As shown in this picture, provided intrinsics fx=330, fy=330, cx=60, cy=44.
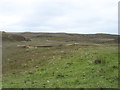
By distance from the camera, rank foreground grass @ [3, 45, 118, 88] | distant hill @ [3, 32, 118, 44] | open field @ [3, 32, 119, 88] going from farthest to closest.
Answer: distant hill @ [3, 32, 118, 44]
open field @ [3, 32, 119, 88]
foreground grass @ [3, 45, 118, 88]

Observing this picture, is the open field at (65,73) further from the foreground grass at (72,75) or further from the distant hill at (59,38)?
the distant hill at (59,38)

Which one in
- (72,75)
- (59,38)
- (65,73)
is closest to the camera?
(72,75)

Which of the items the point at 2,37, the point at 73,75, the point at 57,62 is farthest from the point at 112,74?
the point at 2,37

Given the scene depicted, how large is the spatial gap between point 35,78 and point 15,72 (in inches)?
141

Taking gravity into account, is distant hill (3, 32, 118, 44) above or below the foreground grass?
above

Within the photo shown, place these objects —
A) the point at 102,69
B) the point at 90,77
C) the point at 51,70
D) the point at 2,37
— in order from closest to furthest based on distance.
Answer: the point at 90,77 → the point at 102,69 → the point at 51,70 → the point at 2,37

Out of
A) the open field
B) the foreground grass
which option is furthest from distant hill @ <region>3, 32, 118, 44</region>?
the foreground grass

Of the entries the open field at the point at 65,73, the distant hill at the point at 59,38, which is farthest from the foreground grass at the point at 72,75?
the distant hill at the point at 59,38

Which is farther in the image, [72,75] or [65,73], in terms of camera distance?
[65,73]

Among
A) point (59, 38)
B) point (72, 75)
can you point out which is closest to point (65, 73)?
point (72, 75)

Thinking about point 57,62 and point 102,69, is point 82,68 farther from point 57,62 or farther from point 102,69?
point 57,62

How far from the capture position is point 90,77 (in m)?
16.9

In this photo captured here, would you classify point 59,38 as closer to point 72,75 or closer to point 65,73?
point 65,73

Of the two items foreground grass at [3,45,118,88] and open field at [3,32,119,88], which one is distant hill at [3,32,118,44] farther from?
foreground grass at [3,45,118,88]
